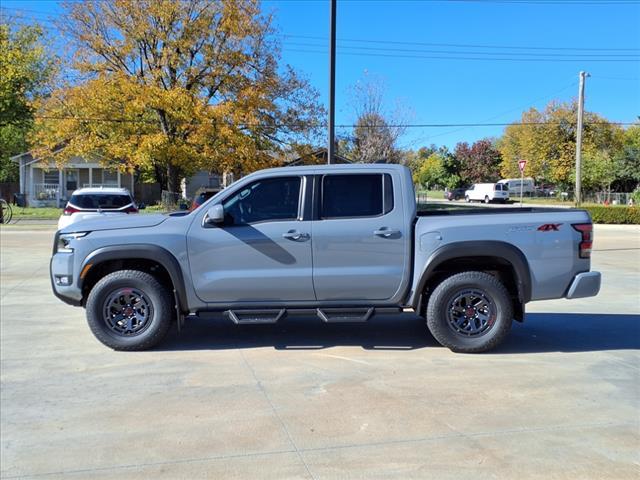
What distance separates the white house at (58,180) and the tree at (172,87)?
1205cm

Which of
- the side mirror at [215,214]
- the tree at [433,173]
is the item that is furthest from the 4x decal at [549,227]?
the tree at [433,173]

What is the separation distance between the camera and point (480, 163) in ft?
261

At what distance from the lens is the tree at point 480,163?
7956 cm

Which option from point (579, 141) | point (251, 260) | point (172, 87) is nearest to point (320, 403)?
point (251, 260)

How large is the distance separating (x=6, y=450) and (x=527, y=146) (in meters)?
63.2

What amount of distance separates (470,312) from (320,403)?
218cm

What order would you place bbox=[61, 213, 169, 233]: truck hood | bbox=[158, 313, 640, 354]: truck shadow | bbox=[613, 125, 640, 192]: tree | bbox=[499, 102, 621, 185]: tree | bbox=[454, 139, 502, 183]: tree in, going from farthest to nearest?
bbox=[454, 139, 502, 183]: tree
bbox=[499, 102, 621, 185]: tree
bbox=[613, 125, 640, 192]: tree
bbox=[158, 313, 640, 354]: truck shadow
bbox=[61, 213, 169, 233]: truck hood

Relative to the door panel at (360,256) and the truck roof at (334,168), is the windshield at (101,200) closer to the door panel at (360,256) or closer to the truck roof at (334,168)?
the truck roof at (334,168)

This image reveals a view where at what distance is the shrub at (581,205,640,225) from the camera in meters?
28.9

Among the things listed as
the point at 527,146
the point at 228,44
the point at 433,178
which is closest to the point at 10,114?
the point at 228,44

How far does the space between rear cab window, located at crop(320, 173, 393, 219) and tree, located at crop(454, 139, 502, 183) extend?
7680 centimetres

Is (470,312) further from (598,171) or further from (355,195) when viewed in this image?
(598,171)

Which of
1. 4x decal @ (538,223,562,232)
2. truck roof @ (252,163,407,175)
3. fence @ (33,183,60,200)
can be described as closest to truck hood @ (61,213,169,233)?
truck roof @ (252,163,407,175)

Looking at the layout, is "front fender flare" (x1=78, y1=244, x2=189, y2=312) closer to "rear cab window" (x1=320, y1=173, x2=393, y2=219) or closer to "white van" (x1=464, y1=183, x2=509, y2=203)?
"rear cab window" (x1=320, y1=173, x2=393, y2=219)
